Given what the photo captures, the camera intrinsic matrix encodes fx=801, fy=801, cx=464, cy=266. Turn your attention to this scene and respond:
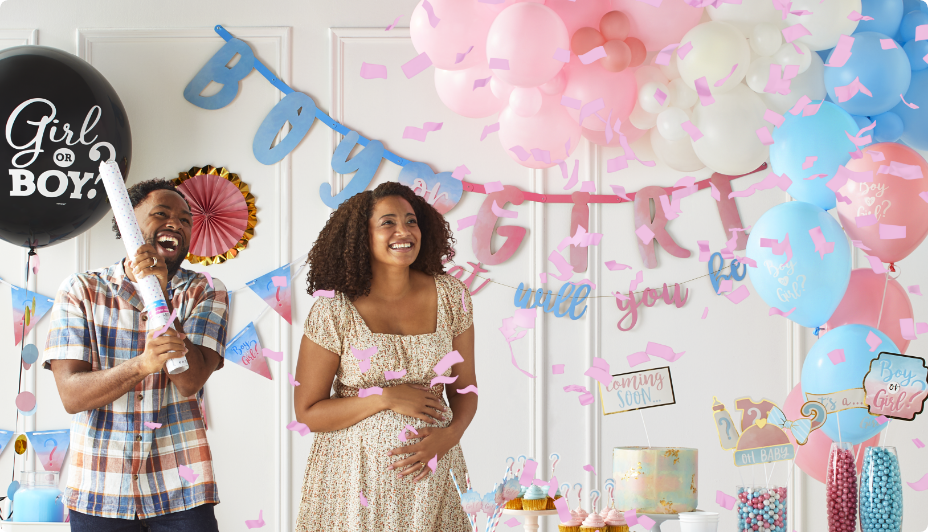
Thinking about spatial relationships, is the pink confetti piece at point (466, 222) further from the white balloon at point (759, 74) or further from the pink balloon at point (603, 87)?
the white balloon at point (759, 74)

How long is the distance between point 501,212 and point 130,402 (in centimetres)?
150

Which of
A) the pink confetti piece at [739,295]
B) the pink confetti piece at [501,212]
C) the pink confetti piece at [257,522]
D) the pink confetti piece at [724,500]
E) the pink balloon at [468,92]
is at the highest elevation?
the pink balloon at [468,92]

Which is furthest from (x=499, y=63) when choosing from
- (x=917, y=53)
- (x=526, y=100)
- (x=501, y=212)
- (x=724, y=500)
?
(x=724, y=500)

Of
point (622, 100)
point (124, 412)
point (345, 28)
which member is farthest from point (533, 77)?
point (124, 412)

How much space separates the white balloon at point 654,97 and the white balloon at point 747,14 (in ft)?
0.77

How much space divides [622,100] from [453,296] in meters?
0.88

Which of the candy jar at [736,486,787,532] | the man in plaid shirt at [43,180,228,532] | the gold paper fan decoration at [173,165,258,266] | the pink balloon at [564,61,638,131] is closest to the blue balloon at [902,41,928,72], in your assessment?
the pink balloon at [564,61,638,131]

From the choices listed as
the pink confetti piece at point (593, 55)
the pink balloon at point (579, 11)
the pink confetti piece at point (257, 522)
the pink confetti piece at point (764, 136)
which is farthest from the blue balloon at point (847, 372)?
the pink confetti piece at point (257, 522)

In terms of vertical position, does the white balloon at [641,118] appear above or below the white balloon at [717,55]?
below

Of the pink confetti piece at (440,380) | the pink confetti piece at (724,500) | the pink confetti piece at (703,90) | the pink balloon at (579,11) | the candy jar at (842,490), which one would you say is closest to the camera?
the candy jar at (842,490)

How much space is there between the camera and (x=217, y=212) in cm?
277

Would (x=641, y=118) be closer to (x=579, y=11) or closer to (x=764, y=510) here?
(x=579, y=11)

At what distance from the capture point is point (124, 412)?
159 centimetres

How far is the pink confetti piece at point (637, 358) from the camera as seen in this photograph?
2607mm
